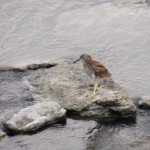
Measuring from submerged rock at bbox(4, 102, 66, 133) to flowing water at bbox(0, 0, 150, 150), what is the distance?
0.61 feet

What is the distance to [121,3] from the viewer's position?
16141mm

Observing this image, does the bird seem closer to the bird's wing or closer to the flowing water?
the bird's wing

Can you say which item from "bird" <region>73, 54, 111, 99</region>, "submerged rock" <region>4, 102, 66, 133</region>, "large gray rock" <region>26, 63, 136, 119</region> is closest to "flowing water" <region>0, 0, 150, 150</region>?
"submerged rock" <region>4, 102, 66, 133</region>

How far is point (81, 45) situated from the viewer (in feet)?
41.8

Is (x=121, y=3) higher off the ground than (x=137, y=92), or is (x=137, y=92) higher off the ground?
(x=121, y=3)

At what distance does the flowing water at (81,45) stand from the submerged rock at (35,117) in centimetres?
19

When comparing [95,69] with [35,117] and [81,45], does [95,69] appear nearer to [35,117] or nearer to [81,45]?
[35,117]

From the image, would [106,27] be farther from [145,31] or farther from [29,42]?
[29,42]

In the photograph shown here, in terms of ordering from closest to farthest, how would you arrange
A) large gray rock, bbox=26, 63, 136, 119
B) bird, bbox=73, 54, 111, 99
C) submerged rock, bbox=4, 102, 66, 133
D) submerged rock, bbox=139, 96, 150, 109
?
submerged rock, bbox=4, 102, 66, 133
large gray rock, bbox=26, 63, 136, 119
submerged rock, bbox=139, 96, 150, 109
bird, bbox=73, 54, 111, 99

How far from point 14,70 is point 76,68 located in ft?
5.12

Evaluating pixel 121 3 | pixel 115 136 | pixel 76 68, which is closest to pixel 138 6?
pixel 121 3

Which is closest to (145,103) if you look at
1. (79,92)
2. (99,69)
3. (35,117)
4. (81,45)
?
(99,69)

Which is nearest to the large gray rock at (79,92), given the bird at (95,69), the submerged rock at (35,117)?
the bird at (95,69)

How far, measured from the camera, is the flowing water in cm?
810
